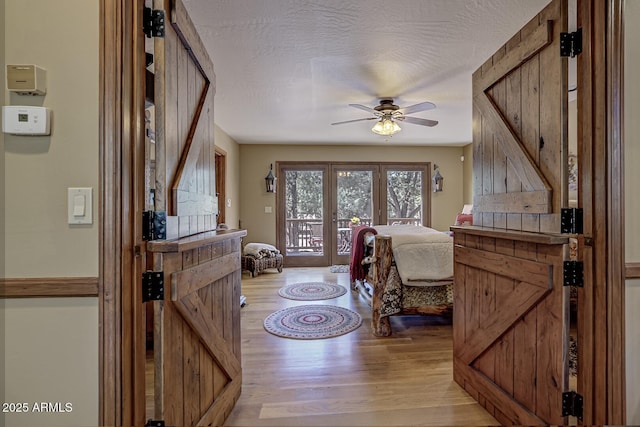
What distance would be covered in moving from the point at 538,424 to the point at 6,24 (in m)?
2.66

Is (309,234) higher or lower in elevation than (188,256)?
lower

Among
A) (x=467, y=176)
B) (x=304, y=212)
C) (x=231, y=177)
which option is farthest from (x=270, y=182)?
(x=467, y=176)

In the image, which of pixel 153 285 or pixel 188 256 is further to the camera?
pixel 188 256

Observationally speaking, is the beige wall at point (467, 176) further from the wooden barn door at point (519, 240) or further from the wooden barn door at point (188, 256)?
the wooden barn door at point (188, 256)

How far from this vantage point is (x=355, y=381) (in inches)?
81.0

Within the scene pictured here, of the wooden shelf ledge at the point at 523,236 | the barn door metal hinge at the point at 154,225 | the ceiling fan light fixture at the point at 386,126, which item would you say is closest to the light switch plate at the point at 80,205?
the barn door metal hinge at the point at 154,225

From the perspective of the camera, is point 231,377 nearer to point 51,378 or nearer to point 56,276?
point 51,378

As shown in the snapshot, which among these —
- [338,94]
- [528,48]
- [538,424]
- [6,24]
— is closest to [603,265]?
[538,424]

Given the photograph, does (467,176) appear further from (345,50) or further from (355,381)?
(355,381)

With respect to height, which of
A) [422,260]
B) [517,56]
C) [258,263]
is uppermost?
[517,56]

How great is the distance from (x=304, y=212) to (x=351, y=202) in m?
0.98

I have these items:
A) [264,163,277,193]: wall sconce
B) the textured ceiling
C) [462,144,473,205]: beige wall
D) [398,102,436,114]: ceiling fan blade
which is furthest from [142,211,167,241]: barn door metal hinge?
[462,144,473,205]: beige wall

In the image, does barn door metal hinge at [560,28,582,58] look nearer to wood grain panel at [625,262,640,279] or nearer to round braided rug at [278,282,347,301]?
wood grain panel at [625,262,640,279]

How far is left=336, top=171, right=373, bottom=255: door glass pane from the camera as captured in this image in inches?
247
